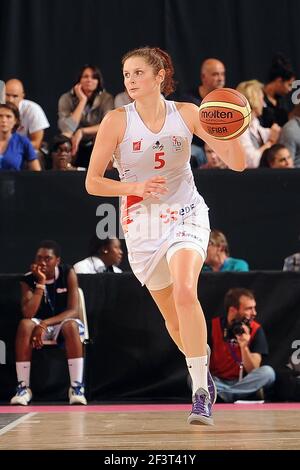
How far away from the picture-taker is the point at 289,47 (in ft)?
35.7

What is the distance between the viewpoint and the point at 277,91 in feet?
32.5

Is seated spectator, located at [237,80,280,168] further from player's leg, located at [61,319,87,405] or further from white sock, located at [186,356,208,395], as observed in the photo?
white sock, located at [186,356,208,395]

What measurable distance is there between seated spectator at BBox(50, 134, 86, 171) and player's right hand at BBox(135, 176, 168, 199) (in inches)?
148

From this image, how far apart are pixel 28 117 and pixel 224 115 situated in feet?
15.0

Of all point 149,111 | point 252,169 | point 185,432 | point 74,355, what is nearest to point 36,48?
point 252,169

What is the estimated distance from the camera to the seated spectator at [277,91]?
977 centimetres

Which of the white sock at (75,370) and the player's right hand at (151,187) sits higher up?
the player's right hand at (151,187)

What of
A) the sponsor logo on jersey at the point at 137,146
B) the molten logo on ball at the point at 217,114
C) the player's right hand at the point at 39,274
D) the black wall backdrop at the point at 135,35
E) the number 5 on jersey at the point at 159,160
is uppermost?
the black wall backdrop at the point at 135,35

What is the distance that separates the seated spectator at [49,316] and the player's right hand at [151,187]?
3.05 m

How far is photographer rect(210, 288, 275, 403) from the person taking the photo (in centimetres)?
805

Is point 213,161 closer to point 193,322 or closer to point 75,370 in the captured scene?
point 75,370

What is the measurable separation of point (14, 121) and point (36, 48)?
83.9 inches

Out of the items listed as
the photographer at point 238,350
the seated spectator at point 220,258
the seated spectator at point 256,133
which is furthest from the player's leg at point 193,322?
the seated spectator at point 256,133

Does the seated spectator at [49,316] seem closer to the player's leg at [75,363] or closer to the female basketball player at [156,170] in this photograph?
the player's leg at [75,363]
